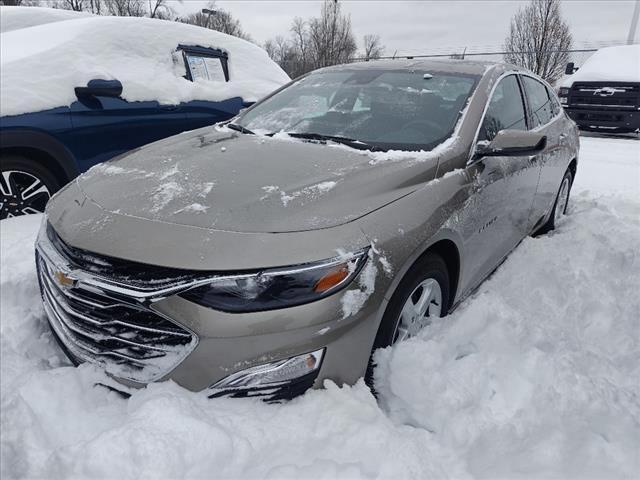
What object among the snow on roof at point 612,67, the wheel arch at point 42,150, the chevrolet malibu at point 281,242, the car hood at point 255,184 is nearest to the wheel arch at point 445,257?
the chevrolet malibu at point 281,242

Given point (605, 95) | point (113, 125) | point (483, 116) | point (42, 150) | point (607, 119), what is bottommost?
point (607, 119)

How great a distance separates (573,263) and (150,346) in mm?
2966

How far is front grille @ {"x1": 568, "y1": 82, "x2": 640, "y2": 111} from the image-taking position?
11.0m

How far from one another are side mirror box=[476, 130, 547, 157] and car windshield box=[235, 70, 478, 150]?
0.21m

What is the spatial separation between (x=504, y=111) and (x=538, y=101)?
1.00 metres

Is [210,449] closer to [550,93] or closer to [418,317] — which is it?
[418,317]

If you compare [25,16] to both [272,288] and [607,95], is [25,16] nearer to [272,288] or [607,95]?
[272,288]

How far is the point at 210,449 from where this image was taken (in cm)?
154

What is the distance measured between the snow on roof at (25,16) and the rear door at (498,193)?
Answer: 4.85 metres

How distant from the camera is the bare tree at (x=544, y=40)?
19.0 m

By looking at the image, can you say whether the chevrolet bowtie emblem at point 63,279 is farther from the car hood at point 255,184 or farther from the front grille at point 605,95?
the front grille at point 605,95

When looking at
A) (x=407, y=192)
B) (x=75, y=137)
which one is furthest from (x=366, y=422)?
(x=75, y=137)

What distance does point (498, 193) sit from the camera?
9.18 feet

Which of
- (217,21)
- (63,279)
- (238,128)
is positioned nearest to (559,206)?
(238,128)
